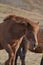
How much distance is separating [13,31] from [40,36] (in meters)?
0.88

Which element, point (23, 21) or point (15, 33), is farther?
point (15, 33)

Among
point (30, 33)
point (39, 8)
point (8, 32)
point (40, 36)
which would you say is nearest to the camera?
point (30, 33)

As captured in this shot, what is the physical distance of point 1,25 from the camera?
675 centimetres

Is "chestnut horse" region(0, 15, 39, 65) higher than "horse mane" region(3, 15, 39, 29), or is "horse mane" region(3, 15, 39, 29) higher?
"horse mane" region(3, 15, 39, 29)

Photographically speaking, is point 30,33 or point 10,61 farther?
point 10,61

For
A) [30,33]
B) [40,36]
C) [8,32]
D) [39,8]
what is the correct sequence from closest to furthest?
[30,33] → [8,32] → [40,36] → [39,8]

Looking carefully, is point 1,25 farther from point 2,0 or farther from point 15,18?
point 2,0

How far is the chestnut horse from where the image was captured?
20.4 ft

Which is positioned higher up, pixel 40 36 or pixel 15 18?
pixel 15 18

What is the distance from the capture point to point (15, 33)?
6.53 m

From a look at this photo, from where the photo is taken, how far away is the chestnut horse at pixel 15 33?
244 inches

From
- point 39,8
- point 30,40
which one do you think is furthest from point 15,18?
point 39,8

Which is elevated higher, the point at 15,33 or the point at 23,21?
the point at 23,21

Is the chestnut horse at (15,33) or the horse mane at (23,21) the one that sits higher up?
the horse mane at (23,21)
